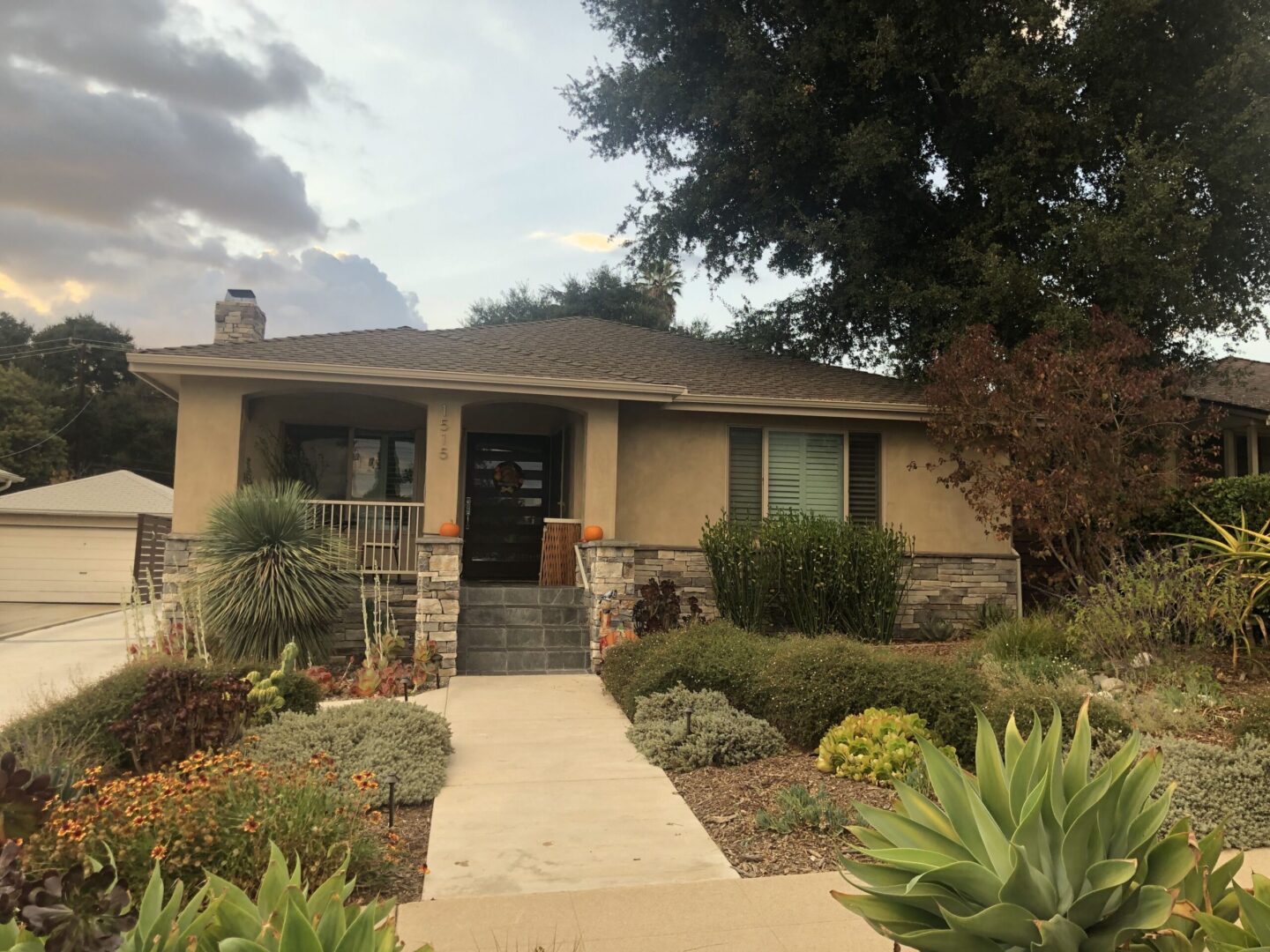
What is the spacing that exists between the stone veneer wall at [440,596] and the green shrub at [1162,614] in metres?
6.08

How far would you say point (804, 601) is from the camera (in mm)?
9664

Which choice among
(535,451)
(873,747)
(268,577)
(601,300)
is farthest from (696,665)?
(601,300)

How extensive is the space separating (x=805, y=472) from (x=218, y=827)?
940 cm

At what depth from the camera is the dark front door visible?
1298 centimetres

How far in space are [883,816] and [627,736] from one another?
4.20 meters

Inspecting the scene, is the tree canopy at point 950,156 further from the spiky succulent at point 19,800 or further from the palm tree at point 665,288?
the palm tree at point 665,288

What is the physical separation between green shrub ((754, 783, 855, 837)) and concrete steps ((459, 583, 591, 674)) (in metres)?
5.01

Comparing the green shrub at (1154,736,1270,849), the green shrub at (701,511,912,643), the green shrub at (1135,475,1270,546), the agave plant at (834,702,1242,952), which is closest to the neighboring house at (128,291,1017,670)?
the green shrub at (701,511,912,643)

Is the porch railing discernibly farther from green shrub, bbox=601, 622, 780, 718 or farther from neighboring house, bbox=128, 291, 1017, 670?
green shrub, bbox=601, 622, 780, 718

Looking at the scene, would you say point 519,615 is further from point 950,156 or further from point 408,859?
point 950,156

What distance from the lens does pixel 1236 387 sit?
53.1 feet

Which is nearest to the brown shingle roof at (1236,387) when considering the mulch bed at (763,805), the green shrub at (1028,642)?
the green shrub at (1028,642)

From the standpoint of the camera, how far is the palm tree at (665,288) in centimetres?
2980

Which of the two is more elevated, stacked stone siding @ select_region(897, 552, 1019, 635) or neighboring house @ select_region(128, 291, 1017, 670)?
neighboring house @ select_region(128, 291, 1017, 670)
